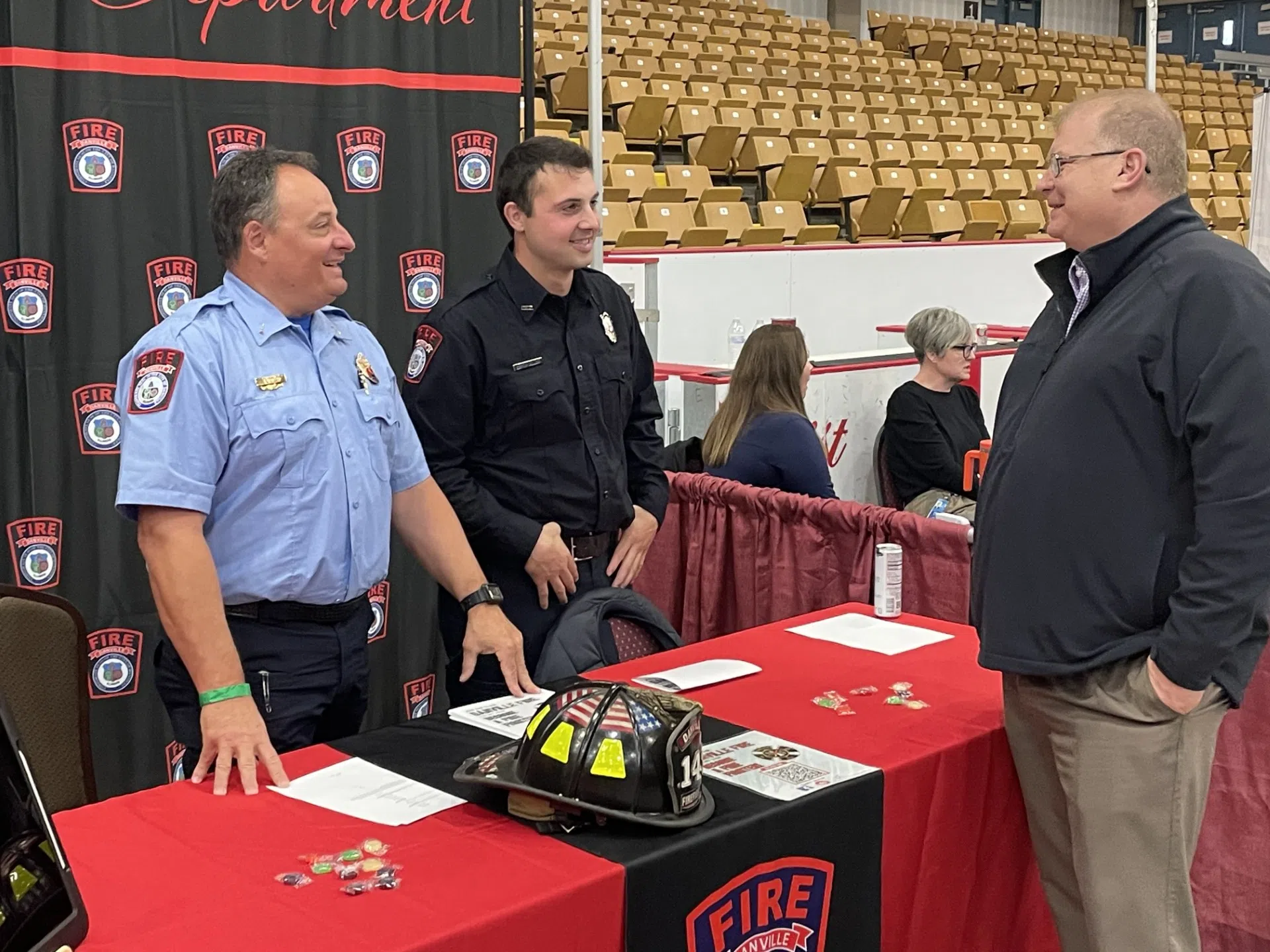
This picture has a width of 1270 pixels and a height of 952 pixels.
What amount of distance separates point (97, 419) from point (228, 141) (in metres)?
0.66

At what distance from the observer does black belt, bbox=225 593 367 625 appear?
1997mm

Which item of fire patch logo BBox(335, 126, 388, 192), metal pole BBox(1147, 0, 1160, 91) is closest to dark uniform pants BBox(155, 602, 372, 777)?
fire patch logo BBox(335, 126, 388, 192)

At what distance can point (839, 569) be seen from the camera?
11.5ft

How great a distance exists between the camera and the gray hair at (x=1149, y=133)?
184 centimetres

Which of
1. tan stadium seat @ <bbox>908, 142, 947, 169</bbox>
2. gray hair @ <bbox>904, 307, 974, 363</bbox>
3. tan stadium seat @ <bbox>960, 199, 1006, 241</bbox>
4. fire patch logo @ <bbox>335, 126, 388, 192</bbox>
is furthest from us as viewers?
tan stadium seat @ <bbox>908, 142, 947, 169</bbox>

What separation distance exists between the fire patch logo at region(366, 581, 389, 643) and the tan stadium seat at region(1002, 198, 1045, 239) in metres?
8.11

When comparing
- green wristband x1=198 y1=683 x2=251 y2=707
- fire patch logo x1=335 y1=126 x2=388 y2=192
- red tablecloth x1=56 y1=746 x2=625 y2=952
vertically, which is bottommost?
red tablecloth x1=56 y1=746 x2=625 y2=952

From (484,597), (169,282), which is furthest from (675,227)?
(484,597)

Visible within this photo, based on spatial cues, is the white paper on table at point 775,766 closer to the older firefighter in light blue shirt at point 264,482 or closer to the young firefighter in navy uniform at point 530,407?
the older firefighter in light blue shirt at point 264,482

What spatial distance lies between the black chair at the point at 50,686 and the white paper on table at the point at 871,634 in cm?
126

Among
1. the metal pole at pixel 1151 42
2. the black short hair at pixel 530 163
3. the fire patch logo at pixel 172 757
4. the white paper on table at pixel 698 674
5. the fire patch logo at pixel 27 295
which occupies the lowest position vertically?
the fire patch logo at pixel 172 757

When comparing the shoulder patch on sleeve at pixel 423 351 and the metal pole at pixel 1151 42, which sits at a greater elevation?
the metal pole at pixel 1151 42

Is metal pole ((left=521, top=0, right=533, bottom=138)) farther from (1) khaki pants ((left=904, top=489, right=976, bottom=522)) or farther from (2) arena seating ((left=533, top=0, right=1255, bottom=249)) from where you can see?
(2) arena seating ((left=533, top=0, right=1255, bottom=249))

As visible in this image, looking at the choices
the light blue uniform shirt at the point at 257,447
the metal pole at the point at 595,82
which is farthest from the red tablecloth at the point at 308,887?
the metal pole at the point at 595,82
